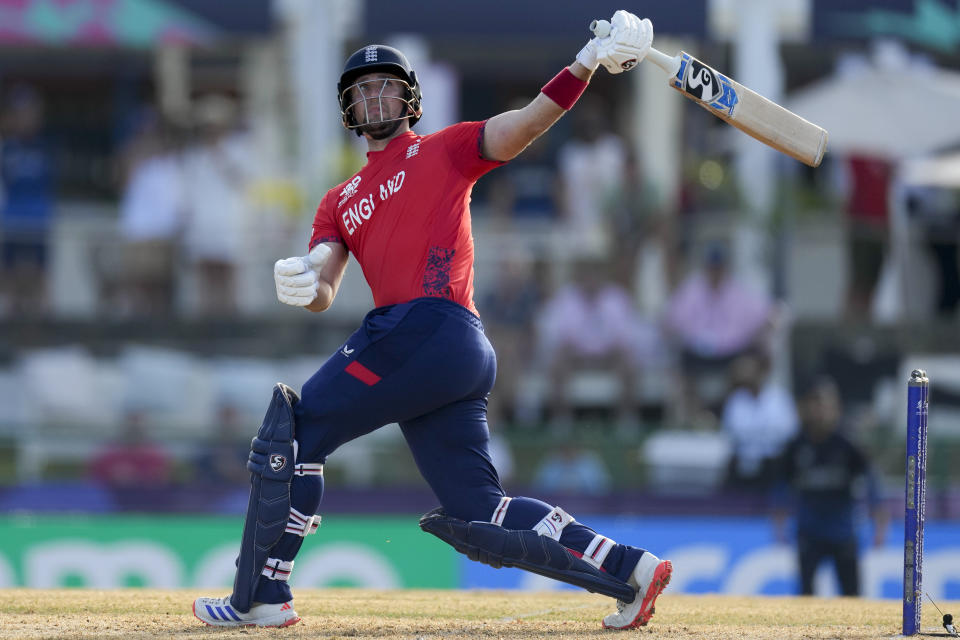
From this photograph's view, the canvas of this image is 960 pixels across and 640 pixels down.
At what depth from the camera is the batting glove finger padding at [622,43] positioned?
201 inches

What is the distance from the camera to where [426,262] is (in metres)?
5.23

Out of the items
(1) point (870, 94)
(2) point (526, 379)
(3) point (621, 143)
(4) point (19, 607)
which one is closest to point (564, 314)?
(2) point (526, 379)

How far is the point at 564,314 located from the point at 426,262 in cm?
807

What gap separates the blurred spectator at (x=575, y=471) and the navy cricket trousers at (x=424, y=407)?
6.26 m

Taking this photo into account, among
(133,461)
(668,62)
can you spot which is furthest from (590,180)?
(668,62)

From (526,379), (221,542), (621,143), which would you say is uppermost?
(621,143)

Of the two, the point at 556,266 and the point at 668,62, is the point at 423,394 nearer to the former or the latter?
the point at 668,62

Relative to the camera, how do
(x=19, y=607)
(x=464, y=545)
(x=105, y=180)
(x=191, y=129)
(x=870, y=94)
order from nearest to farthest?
(x=464, y=545) → (x=19, y=607) → (x=870, y=94) → (x=191, y=129) → (x=105, y=180)

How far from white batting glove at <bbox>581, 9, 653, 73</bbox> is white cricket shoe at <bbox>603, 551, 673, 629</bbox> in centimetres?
181

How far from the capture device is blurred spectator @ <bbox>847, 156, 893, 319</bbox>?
14102mm

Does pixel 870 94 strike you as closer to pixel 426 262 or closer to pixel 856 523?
pixel 856 523

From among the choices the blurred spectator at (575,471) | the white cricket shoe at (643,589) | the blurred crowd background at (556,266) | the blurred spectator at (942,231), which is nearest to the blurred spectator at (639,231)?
the blurred crowd background at (556,266)

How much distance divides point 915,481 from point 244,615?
255cm

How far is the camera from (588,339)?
13.2 metres
